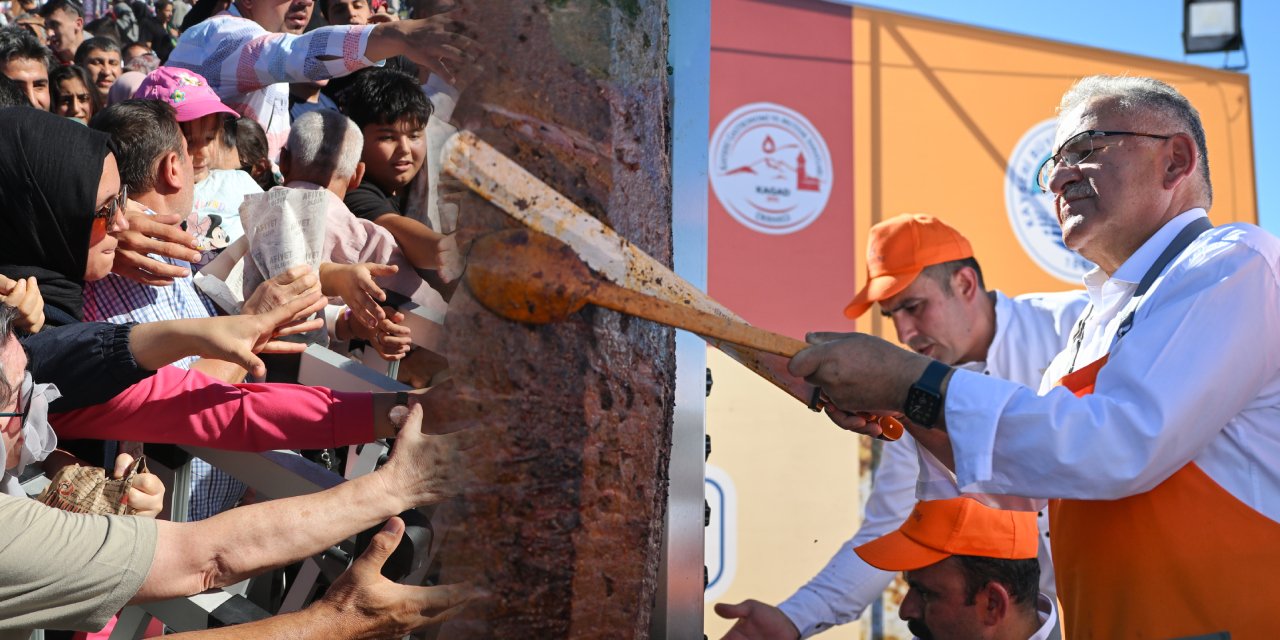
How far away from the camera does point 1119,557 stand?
195 centimetres

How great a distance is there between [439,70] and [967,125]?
6.03 m

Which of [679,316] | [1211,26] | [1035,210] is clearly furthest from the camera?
[1211,26]

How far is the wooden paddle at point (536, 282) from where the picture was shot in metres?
1.33

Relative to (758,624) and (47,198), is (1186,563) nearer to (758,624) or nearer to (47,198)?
(758,624)

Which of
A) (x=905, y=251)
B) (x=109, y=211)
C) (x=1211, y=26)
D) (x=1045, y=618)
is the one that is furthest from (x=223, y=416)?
(x=1211, y=26)

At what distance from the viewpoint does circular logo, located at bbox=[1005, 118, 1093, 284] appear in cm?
713

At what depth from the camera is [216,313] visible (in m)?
2.78

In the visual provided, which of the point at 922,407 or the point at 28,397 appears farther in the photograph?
the point at 28,397

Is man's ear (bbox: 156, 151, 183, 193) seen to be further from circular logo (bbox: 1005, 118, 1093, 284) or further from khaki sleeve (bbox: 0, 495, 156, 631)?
circular logo (bbox: 1005, 118, 1093, 284)

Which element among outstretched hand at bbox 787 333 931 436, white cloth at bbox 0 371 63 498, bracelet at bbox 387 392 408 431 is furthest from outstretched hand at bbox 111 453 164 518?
outstretched hand at bbox 787 333 931 436

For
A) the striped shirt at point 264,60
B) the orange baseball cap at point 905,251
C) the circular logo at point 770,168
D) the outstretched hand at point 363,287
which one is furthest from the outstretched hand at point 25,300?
the circular logo at point 770,168

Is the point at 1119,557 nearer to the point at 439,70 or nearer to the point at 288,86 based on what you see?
the point at 439,70

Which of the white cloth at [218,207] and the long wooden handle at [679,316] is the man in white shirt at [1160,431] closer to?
the long wooden handle at [679,316]

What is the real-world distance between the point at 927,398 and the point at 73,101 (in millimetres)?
4361
